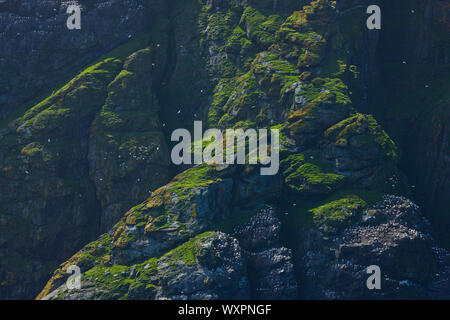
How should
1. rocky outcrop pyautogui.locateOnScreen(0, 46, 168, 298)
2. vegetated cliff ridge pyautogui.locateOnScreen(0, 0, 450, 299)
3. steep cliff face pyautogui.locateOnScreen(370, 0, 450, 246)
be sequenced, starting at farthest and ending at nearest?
steep cliff face pyautogui.locateOnScreen(370, 0, 450, 246) < rocky outcrop pyautogui.locateOnScreen(0, 46, 168, 298) < vegetated cliff ridge pyautogui.locateOnScreen(0, 0, 450, 299)

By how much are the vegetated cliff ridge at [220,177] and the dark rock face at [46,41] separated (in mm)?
1983

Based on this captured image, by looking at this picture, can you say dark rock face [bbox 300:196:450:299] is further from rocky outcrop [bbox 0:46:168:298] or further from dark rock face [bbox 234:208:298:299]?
rocky outcrop [bbox 0:46:168:298]

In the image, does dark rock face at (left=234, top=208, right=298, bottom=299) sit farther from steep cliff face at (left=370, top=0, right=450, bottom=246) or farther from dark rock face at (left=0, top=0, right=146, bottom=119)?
dark rock face at (left=0, top=0, right=146, bottom=119)

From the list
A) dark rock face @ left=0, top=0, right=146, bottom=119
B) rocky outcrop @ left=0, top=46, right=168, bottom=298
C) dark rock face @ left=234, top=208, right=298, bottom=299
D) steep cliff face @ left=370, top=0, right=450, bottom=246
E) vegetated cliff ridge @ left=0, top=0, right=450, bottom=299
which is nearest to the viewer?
dark rock face @ left=234, top=208, right=298, bottom=299

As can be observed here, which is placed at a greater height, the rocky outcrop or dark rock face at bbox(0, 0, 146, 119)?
dark rock face at bbox(0, 0, 146, 119)

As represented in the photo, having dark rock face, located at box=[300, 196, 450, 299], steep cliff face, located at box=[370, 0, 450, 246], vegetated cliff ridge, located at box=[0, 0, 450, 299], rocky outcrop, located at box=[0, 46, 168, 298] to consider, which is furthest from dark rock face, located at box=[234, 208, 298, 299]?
steep cliff face, located at box=[370, 0, 450, 246]

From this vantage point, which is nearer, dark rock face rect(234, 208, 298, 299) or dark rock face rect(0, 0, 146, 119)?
dark rock face rect(234, 208, 298, 299)

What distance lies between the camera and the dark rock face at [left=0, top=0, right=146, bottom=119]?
4844 centimetres

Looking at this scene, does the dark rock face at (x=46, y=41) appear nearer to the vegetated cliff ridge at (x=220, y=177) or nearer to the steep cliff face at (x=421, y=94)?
the vegetated cliff ridge at (x=220, y=177)

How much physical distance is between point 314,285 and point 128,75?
23698 mm

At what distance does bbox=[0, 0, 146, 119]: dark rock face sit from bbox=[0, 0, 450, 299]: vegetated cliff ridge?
198 centimetres

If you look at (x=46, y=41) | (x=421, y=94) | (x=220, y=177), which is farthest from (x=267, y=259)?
(x=46, y=41)

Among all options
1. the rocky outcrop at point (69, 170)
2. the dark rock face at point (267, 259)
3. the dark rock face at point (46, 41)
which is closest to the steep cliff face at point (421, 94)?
the dark rock face at point (267, 259)

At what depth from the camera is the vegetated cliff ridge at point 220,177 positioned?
36.4 meters
